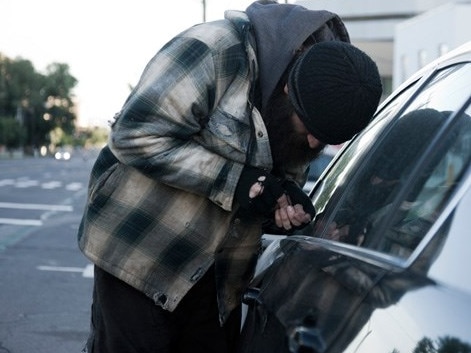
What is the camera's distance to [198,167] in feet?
8.65

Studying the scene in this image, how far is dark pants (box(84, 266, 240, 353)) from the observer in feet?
9.05

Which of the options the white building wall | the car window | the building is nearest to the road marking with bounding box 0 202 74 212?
the building

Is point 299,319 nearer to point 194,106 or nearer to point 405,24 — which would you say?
point 194,106

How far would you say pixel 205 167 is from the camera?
2641mm

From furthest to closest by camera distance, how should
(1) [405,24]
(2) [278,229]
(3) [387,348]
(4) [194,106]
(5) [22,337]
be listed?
1. (1) [405,24]
2. (5) [22,337]
3. (2) [278,229]
4. (4) [194,106]
5. (3) [387,348]

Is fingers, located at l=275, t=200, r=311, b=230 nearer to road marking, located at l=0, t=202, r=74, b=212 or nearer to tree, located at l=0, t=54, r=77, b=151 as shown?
road marking, located at l=0, t=202, r=74, b=212

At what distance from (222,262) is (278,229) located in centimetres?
20

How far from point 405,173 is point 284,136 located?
2.27 ft

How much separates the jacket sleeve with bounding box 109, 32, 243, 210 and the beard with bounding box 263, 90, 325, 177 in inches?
6.1

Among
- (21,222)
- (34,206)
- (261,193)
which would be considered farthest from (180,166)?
(34,206)

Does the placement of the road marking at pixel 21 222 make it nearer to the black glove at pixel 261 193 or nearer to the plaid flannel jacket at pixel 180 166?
Result: the plaid flannel jacket at pixel 180 166

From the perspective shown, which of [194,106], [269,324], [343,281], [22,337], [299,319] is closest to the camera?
[343,281]

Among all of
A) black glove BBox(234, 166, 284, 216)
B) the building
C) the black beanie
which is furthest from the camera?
the building

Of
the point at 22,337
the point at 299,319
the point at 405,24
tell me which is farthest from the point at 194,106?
the point at 405,24
